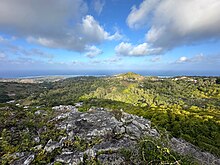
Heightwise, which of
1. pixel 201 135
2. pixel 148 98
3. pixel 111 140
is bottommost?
pixel 148 98

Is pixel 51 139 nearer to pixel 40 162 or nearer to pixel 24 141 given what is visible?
pixel 24 141

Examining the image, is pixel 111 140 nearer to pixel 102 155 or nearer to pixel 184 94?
pixel 102 155

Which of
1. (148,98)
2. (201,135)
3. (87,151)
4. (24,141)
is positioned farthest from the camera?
(148,98)

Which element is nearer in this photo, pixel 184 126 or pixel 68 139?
pixel 68 139

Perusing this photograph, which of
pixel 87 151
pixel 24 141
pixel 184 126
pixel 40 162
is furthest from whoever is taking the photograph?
pixel 184 126

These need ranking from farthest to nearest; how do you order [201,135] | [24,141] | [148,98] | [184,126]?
[148,98] < [184,126] < [201,135] < [24,141]

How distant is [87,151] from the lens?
326 inches

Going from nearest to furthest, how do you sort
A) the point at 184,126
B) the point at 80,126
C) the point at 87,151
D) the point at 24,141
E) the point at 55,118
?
the point at 87,151
the point at 24,141
the point at 80,126
the point at 55,118
the point at 184,126

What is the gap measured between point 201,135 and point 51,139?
2800 centimetres

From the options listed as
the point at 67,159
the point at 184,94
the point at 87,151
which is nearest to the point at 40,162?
the point at 67,159

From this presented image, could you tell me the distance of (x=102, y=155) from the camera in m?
7.89

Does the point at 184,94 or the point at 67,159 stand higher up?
the point at 67,159

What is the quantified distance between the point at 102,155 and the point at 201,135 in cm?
2718

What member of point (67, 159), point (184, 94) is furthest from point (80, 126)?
point (184, 94)
